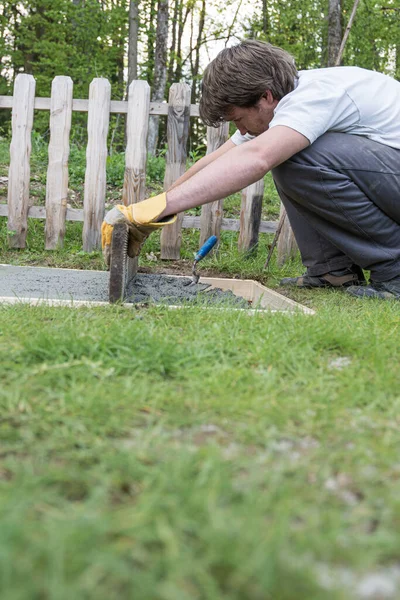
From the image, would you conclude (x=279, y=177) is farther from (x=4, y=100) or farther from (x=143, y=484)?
(x=4, y=100)

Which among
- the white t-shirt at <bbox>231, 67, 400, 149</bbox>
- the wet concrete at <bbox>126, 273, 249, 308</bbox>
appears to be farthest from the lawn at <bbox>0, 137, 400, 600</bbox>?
the white t-shirt at <bbox>231, 67, 400, 149</bbox>

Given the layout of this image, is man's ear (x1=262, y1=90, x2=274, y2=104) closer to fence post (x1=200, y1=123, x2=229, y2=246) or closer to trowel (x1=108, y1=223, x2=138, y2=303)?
trowel (x1=108, y1=223, x2=138, y2=303)

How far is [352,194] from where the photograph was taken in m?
3.14

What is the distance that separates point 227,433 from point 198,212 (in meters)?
4.21

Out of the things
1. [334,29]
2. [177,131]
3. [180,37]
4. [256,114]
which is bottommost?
[177,131]

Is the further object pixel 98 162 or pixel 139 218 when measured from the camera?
pixel 98 162

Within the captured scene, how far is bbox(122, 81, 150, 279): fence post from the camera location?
4602 mm

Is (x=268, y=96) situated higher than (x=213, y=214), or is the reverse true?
(x=268, y=96)

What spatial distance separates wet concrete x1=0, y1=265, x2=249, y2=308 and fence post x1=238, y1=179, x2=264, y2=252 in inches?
51.1

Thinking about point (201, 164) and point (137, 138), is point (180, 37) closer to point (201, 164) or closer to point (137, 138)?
point (137, 138)

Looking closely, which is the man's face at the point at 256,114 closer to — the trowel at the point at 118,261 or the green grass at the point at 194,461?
the trowel at the point at 118,261

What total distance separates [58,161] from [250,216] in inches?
66.1

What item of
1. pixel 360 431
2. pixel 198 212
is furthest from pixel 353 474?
pixel 198 212

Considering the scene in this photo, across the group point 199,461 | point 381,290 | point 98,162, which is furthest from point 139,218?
point 98,162
